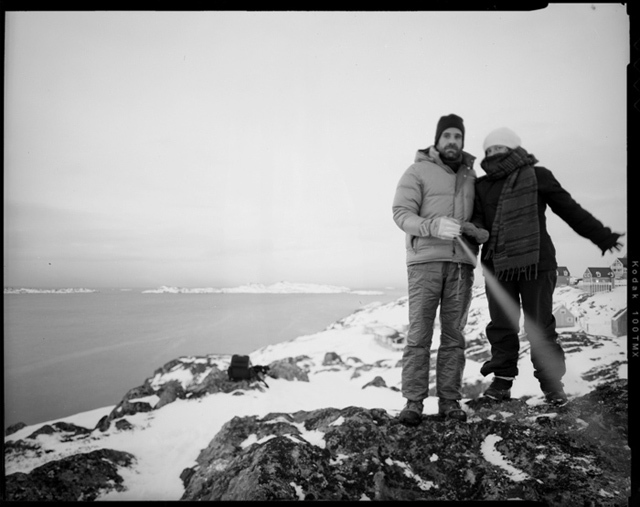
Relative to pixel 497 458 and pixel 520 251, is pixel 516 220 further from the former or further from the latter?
pixel 497 458

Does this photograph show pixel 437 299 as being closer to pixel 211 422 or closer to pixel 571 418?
pixel 571 418

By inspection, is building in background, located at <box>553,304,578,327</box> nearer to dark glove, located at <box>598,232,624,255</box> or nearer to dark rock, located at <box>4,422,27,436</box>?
dark glove, located at <box>598,232,624,255</box>

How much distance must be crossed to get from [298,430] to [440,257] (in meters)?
1.34

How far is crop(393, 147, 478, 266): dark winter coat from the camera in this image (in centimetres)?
226

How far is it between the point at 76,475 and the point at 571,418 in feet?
8.93

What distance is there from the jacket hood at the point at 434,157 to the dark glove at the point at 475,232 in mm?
403

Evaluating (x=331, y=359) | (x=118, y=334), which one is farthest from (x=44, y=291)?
(x=331, y=359)

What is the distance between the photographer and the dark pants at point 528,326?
2.24 metres

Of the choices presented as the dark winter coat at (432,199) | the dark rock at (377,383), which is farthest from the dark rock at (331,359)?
the dark winter coat at (432,199)

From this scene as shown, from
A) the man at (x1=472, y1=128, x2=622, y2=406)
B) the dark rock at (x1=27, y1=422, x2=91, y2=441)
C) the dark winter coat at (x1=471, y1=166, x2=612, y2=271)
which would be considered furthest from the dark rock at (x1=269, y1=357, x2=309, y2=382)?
the dark winter coat at (x1=471, y1=166, x2=612, y2=271)

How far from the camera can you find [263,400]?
8.98ft

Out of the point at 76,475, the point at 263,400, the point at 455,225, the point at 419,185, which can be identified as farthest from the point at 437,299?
the point at 76,475

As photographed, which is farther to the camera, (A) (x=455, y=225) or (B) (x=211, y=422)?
(B) (x=211, y=422)

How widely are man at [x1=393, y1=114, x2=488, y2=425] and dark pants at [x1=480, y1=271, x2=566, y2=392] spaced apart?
0.20 meters
